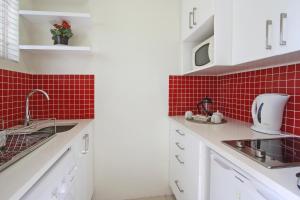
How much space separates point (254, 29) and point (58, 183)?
4.55 ft

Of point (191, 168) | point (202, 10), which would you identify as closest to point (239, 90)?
point (202, 10)

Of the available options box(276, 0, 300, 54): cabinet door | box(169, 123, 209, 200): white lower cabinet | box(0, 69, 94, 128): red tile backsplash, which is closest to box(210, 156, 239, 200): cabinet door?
box(169, 123, 209, 200): white lower cabinet

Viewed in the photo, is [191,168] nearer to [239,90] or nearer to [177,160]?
[177,160]

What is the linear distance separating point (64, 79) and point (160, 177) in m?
1.50

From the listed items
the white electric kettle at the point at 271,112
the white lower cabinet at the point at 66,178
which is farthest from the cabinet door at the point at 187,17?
the white lower cabinet at the point at 66,178

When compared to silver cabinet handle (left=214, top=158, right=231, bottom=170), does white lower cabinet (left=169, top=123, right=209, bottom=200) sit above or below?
below

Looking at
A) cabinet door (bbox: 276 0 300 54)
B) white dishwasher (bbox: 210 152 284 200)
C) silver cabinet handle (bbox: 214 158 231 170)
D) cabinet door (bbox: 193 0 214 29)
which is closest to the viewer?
white dishwasher (bbox: 210 152 284 200)

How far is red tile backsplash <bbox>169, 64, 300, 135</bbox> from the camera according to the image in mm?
1378

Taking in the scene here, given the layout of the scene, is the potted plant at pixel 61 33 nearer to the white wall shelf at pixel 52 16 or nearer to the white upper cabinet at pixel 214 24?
the white wall shelf at pixel 52 16

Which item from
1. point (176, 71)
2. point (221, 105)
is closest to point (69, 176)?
point (176, 71)

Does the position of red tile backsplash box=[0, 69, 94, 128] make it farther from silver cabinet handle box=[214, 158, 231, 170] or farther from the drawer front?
silver cabinet handle box=[214, 158, 231, 170]

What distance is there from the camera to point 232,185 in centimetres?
98

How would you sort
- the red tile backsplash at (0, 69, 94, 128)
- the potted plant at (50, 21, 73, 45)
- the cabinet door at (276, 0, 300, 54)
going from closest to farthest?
the cabinet door at (276, 0, 300, 54) < the potted plant at (50, 21, 73, 45) < the red tile backsplash at (0, 69, 94, 128)

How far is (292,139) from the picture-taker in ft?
4.14
